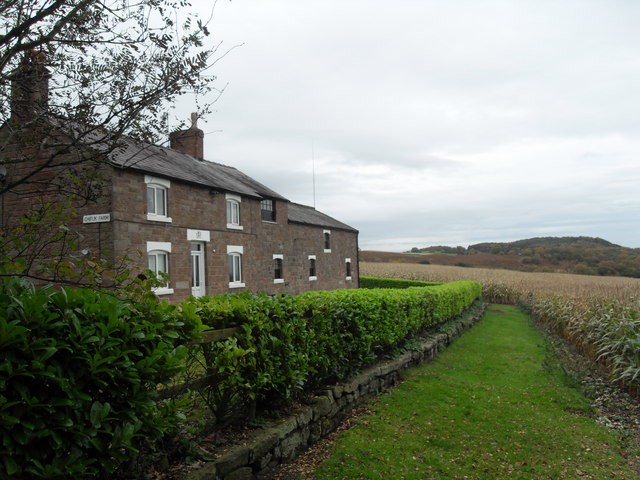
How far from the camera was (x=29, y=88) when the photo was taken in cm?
452

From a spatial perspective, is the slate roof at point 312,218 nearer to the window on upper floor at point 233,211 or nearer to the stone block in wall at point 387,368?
the window on upper floor at point 233,211

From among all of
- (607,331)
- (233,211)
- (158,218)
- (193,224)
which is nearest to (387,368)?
(607,331)

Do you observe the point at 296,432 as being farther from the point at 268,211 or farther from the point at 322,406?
the point at 268,211

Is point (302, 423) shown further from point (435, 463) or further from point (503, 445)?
point (503, 445)

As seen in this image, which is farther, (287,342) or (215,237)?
(215,237)

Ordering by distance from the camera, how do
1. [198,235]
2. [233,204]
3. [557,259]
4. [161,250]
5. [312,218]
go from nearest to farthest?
[161,250] → [198,235] → [233,204] → [312,218] → [557,259]

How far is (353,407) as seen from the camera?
22.3ft

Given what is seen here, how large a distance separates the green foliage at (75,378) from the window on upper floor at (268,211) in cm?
2129

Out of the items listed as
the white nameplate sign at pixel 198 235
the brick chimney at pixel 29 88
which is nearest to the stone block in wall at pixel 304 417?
the brick chimney at pixel 29 88

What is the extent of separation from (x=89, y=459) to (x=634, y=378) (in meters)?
8.44

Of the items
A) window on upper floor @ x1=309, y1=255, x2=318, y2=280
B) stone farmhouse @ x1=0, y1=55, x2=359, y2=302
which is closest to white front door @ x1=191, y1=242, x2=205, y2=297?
stone farmhouse @ x1=0, y1=55, x2=359, y2=302

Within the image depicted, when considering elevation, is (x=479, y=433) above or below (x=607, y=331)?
below

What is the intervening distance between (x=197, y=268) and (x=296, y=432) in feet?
48.7

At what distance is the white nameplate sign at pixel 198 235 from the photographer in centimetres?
1815
